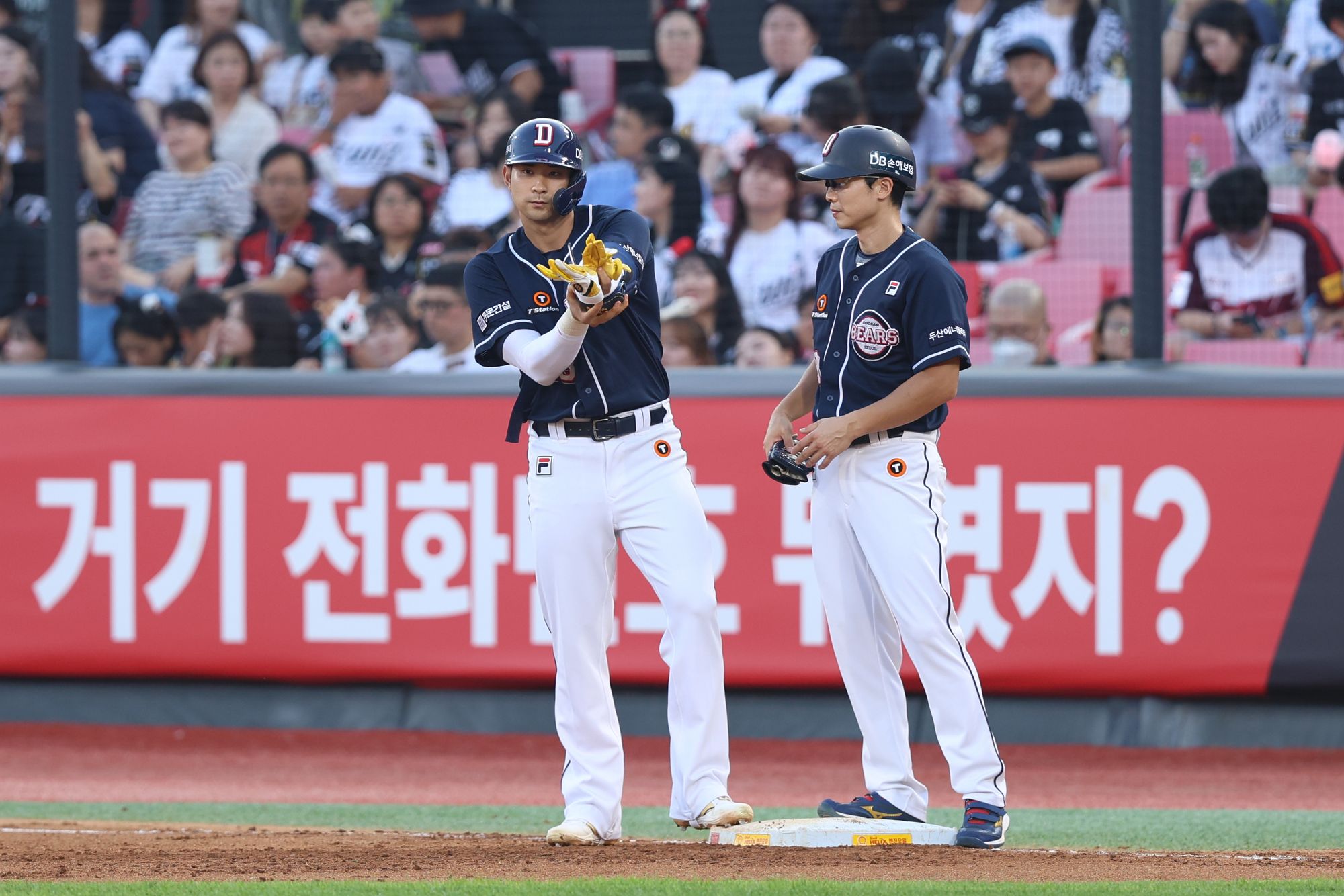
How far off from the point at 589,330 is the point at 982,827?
166cm

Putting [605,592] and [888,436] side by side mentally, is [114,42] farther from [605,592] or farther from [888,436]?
[888,436]

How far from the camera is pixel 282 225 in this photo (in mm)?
8461

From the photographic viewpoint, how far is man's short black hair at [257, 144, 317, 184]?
8.45 m

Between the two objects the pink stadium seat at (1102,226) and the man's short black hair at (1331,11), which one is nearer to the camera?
the pink stadium seat at (1102,226)

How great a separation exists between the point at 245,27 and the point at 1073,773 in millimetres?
6307

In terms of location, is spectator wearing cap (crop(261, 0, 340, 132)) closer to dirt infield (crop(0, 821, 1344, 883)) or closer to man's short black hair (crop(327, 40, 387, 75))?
man's short black hair (crop(327, 40, 387, 75))

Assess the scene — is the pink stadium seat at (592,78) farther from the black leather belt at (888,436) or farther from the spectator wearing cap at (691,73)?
the black leather belt at (888,436)

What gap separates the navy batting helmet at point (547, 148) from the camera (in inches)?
174

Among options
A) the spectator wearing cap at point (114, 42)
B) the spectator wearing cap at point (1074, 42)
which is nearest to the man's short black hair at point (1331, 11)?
the spectator wearing cap at point (1074, 42)

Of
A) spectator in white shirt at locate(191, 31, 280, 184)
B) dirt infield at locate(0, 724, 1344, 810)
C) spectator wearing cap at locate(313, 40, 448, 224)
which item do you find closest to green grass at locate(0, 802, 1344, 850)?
dirt infield at locate(0, 724, 1344, 810)

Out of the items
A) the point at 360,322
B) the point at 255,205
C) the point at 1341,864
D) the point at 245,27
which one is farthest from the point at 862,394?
the point at 245,27

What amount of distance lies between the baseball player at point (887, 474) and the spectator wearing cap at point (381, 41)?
4.89 m

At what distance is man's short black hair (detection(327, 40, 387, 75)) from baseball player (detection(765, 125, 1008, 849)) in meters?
4.88

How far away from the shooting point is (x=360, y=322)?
768 centimetres
